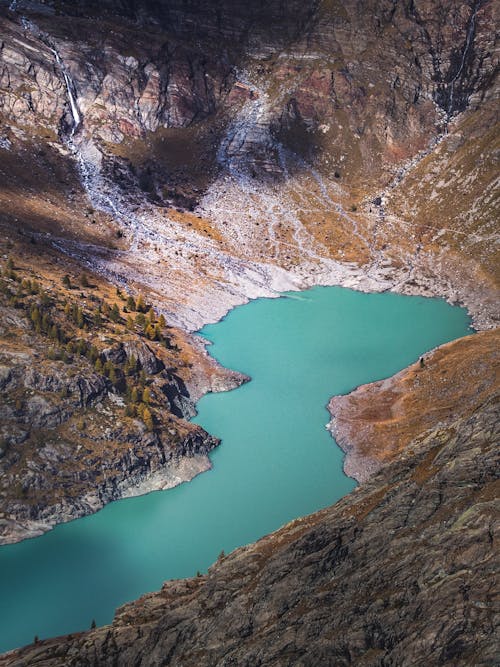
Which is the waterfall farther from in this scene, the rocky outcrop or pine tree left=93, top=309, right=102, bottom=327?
the rocky outcrop

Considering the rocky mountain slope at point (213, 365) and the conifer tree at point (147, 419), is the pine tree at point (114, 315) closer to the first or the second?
the rocky mountain slope at point (213, 365)

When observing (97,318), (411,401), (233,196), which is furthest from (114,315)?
(233,196)

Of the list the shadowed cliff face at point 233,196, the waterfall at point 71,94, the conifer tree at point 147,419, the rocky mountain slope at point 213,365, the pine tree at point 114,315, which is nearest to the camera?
the rocky mountain slope at point 213,365

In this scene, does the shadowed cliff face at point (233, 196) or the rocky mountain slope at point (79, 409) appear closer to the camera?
the rocky mountain slope at point (79, 409)

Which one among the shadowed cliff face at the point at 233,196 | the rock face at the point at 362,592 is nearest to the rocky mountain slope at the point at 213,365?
the rock face at the point at 362,592

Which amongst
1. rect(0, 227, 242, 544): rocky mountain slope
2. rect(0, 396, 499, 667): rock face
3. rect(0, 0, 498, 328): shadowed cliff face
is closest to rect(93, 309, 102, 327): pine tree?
rect(0, 227, 242, 544): rocky mountain slope

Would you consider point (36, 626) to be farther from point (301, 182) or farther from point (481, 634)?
point (301, 182)

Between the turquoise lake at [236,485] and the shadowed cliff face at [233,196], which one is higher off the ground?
the shadowed cliff face at [233,196]

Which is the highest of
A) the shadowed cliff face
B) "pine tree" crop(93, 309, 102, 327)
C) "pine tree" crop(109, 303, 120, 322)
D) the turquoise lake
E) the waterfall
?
the waterfall
